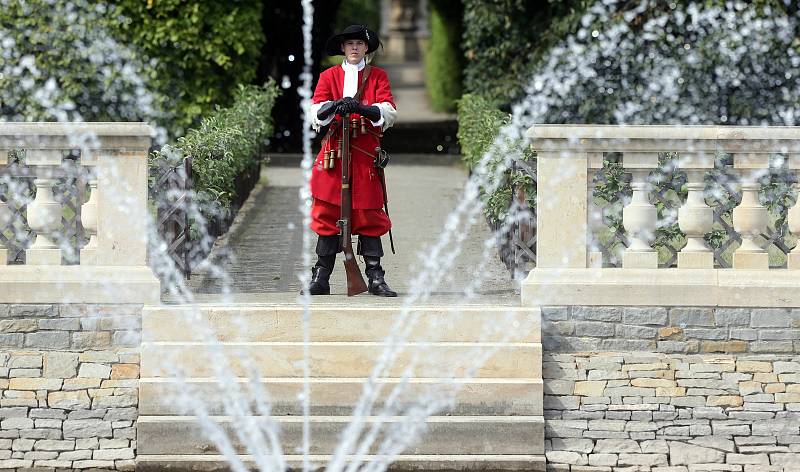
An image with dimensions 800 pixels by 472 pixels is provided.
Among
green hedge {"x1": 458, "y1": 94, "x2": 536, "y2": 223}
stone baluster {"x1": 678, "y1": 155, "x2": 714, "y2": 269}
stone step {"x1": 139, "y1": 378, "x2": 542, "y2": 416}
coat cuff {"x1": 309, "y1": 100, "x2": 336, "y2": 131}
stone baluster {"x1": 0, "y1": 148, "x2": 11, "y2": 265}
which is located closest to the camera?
stone step {"x1": 139, "y1": 378, "x2": 542, "y2": 416}

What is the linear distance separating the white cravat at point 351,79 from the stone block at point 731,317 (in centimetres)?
256

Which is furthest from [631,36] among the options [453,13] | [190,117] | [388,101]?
[453,13]

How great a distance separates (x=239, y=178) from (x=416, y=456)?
19.6ft

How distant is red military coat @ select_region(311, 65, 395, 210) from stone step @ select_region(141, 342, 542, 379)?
3.36 ft

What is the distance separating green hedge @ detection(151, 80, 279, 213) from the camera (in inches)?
423

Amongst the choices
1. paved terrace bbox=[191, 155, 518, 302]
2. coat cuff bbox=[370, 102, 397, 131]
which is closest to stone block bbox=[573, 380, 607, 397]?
paved terrace bbox=[191, 155, 518, 302]

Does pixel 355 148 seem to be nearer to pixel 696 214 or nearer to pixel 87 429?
pixel 696 214

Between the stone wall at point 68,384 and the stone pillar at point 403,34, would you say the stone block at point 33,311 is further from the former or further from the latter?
the stone pillar at point 403,34

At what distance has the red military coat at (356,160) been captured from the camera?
900cm

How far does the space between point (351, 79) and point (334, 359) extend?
1773 mm

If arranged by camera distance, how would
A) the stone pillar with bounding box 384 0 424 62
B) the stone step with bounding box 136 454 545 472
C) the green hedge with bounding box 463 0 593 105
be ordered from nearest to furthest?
the stone step with bounding box 136 454 545 472 < the green hedge with bounding box 463 0 593 105 < the stone pillar with bounding box 384 0 424 62

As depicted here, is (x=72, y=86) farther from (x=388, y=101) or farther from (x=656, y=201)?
(x=656, y=201)

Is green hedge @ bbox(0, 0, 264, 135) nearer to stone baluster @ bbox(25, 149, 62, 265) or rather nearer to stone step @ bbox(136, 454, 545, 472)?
stone baluster @ bbox(25, 149, 62, 265)

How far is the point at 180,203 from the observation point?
9.27 meters
